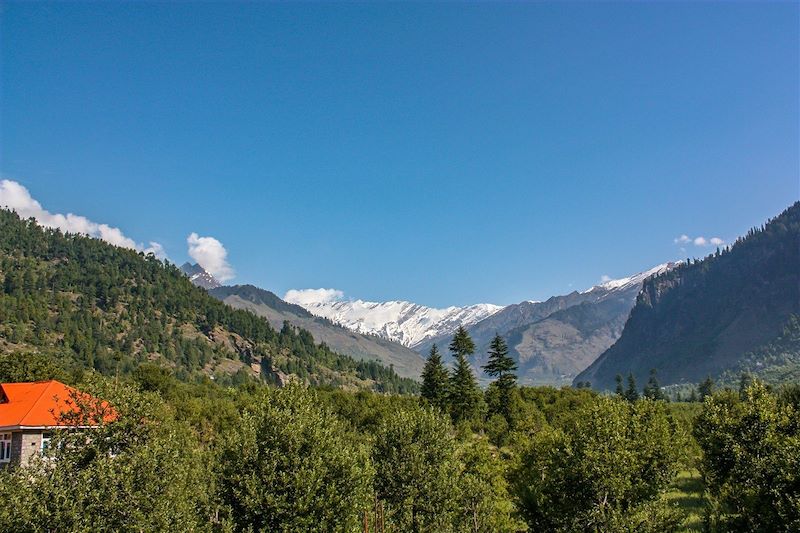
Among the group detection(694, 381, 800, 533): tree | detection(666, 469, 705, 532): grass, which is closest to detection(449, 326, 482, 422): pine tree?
detection(666, 469, 705, 532): grass

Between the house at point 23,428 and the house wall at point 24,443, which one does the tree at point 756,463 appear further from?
the house wall at point 24,443

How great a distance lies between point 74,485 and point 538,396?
13790cm

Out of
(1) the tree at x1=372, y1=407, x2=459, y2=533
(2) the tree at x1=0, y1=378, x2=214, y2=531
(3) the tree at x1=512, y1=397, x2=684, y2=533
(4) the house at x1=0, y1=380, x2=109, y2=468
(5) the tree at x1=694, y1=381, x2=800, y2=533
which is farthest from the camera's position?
(4) the house at x1=0, y1=380, x2=109, y2=468

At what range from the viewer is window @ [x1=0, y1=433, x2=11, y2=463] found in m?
57.7

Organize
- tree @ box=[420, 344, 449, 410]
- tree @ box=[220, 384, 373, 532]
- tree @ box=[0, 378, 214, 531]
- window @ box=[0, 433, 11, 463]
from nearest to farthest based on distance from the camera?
1. tree @ box=[0, 378, 214, 531]
2. tree @ box=[220, 384, 373, 532]
3. window @ box=[0, 433, 11, 463]
4. tree @ box=[420, 344, 449, 410]

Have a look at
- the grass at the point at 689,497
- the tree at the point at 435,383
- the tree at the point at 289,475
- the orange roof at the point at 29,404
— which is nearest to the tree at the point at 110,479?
the tree at the point at 289,475

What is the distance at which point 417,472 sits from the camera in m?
40.1

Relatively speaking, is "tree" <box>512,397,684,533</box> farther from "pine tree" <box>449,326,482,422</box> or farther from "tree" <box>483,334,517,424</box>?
"tree" <box>483,334,517,424</box>

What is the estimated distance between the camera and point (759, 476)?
36.0 metres

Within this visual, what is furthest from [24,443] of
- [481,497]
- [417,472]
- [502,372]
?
[502,372]

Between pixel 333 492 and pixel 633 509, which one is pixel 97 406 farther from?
pixel 633 509

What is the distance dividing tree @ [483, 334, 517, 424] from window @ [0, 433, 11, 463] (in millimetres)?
89032

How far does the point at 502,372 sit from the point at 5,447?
317 ft

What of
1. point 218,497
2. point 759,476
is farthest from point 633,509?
point 218,497
